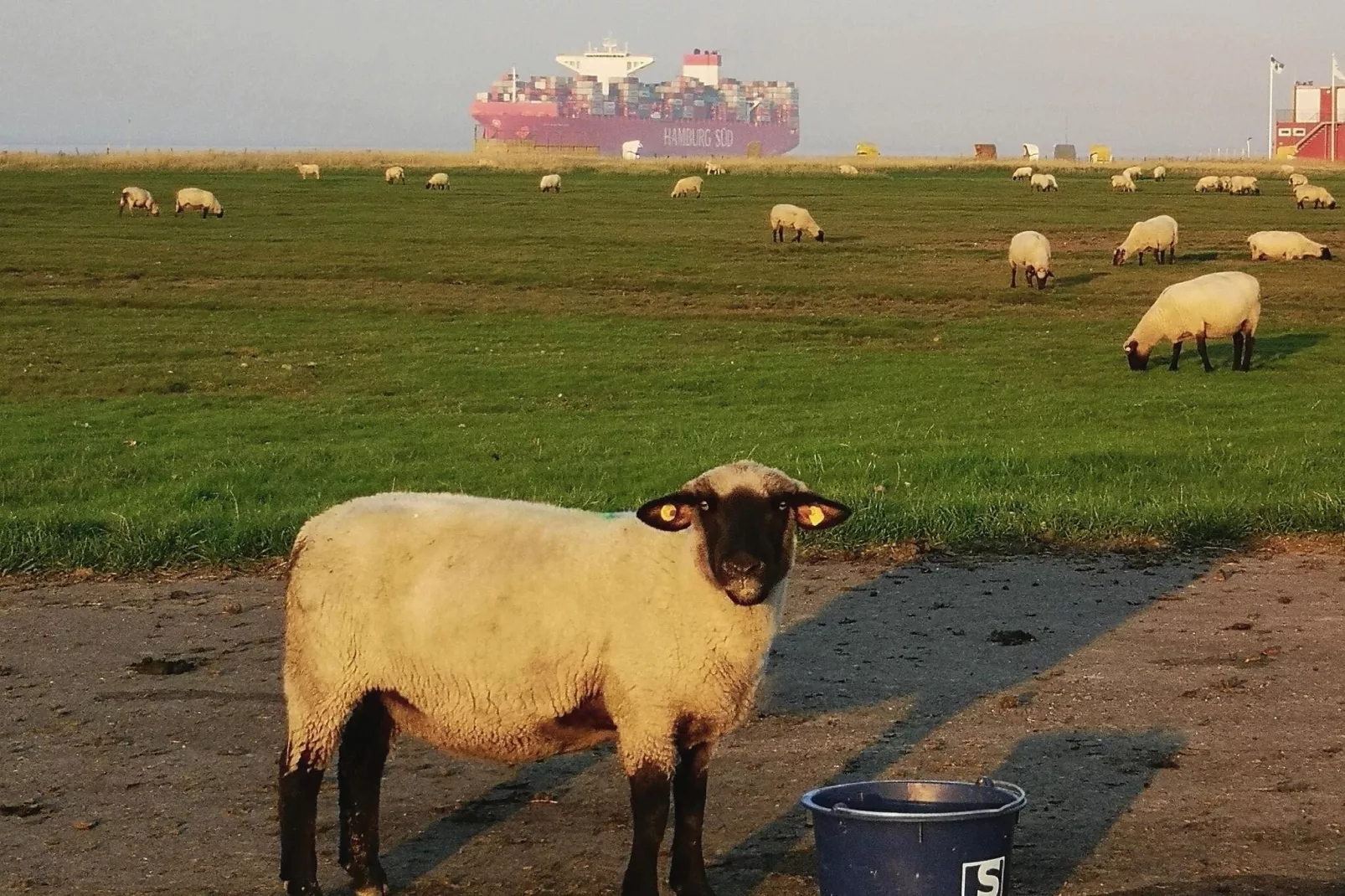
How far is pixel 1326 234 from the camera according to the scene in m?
52.6

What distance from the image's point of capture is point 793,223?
171ft

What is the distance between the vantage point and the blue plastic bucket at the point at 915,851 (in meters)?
4.97

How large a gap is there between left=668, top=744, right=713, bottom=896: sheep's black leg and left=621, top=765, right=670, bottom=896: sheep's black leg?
11cm

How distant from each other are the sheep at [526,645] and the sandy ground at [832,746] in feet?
1.28

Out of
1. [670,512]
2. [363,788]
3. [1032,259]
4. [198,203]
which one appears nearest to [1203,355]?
[1032,259]

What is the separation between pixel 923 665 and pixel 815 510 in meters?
3.29

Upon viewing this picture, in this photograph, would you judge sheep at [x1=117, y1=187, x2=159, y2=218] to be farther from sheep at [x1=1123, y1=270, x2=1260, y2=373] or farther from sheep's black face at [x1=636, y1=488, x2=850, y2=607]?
sheep's black face at [x1=636, y1=488, x2=850, y2=607]

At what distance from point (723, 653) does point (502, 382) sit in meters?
20.1

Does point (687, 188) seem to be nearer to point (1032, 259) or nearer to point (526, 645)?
point (1032, 259)

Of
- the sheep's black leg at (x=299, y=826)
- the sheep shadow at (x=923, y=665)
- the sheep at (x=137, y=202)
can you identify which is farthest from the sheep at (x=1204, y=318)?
the sheep at (x=137, y=202)

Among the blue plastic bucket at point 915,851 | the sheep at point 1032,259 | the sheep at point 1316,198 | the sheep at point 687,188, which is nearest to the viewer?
the blue plastic bucket at point 915,851

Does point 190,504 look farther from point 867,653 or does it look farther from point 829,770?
point 829,770

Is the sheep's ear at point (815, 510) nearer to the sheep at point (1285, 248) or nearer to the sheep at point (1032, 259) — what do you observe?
Result: the sheep at point (1032, 259)

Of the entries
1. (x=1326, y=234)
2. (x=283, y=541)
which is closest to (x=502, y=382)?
(x=283, y=541)
